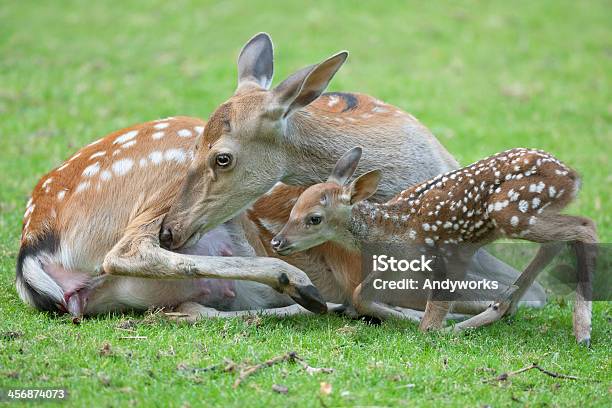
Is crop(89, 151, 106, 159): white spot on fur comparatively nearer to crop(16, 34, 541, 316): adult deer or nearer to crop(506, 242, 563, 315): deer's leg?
crop(16, 34, 541, 316): adult deer

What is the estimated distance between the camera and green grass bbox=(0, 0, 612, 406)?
504 cm

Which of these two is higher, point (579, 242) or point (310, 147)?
point (310, 147)

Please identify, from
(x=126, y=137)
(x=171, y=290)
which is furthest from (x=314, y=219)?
(x=126, y=137)

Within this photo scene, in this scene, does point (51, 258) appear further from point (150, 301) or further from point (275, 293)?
point (275, 293)

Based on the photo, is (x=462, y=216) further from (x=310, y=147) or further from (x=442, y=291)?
(x=310, y=147)

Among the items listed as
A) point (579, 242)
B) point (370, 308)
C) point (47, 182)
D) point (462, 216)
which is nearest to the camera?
point (579, 242)

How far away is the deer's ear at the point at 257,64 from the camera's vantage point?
683cm

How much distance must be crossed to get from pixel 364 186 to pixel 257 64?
1.31m

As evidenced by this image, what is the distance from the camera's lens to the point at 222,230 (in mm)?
6551

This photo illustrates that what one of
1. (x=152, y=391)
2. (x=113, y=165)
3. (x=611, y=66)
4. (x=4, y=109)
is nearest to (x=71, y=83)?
(x=4, y=109)

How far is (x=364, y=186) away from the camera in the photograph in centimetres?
617

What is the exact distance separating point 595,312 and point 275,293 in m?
2.20

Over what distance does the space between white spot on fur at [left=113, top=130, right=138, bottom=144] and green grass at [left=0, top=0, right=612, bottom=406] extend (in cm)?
124

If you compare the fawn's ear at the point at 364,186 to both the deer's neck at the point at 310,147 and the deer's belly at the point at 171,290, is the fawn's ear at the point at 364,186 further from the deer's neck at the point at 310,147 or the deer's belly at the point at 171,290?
the deer's belly at the point at 171,290
